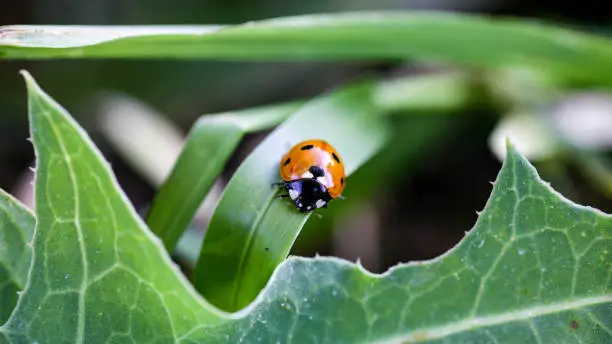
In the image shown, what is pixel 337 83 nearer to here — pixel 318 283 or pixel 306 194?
pixel 306 194

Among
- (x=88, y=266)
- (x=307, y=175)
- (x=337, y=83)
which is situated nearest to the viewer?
(x=88, y=266)

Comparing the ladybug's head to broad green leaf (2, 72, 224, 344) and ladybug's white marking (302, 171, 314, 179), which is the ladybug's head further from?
broad green leaf (2, 72, 224, 344)

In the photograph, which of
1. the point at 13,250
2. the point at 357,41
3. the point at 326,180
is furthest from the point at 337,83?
the point at 13,250

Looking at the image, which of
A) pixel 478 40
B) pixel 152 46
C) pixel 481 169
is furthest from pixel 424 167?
pixel 152 46

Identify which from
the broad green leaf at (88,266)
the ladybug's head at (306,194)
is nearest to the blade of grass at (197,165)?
the ladybug's head at (306,194)

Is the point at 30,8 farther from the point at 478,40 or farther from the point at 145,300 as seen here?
the point at 145,300

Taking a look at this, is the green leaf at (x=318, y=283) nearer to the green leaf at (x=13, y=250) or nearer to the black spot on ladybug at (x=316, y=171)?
the green leaf at (x=13, y=250)
